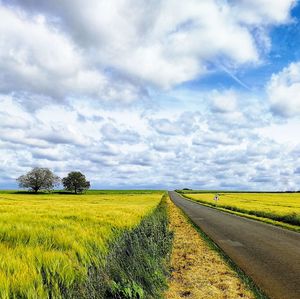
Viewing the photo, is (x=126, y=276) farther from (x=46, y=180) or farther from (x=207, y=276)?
(x=46, y=180)

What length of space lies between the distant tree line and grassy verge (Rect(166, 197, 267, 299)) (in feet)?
485

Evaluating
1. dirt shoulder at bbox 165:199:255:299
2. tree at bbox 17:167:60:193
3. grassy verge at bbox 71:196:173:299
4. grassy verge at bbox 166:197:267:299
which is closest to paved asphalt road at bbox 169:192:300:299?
grassy verge at bbox 166:197:267:299

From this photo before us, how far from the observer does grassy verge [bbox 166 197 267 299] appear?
31.3ft

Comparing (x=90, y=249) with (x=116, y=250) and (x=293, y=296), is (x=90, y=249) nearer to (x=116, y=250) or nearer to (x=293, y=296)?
(x=116, y=250)

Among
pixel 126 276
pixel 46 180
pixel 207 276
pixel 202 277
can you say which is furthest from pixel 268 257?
pixel 46 180

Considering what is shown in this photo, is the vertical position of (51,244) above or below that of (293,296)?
above

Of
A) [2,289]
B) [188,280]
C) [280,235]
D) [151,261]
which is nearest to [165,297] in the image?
[151,261]

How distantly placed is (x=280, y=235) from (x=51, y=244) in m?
17.1

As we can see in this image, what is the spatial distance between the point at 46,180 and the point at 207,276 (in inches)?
6034

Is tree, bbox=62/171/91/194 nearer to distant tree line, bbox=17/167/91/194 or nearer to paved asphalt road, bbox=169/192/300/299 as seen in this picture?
distant tree line, bbox=17/167/91/194

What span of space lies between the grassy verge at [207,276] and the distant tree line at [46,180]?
147785mm

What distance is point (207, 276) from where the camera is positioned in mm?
11375

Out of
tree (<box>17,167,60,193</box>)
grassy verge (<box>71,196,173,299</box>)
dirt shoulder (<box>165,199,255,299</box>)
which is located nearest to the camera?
grassy verge (<box>71,196,173,299</box>)

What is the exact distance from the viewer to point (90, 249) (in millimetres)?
7238
